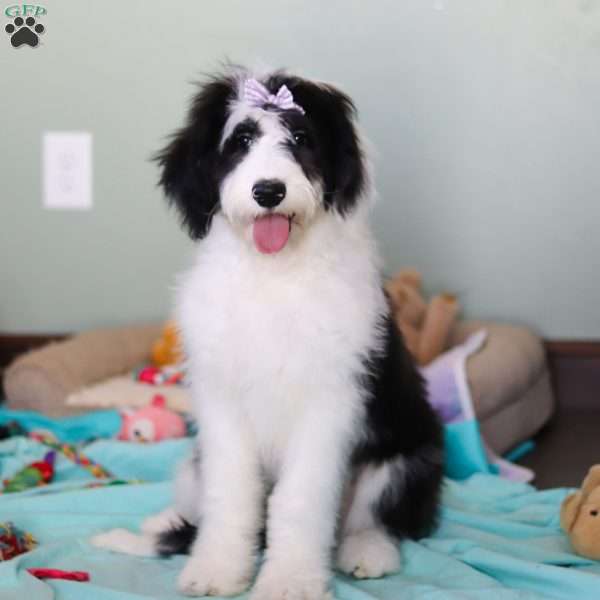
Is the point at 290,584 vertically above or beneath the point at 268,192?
beneath

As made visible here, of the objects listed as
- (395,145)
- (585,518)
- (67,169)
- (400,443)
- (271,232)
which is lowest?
(585,518)

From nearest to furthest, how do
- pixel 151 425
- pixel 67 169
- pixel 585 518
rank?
1. pixel 585 518
2. pixel 151 425
3. pixel 67 169

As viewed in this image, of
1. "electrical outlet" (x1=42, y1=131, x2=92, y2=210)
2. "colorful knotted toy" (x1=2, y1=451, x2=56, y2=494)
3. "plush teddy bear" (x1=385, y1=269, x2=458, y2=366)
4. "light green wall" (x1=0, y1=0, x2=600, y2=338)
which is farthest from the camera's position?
"plush teddy bear" (x1=385, y1=269, x2=458, y2=366)

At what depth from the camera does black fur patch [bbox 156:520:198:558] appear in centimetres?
205

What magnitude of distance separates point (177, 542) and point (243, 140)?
2.93 ft

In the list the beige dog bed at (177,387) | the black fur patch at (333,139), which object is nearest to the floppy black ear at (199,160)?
the black fur patch at (333,139)

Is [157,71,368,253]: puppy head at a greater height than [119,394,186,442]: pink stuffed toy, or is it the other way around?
[157,71,368,253]: puppy head

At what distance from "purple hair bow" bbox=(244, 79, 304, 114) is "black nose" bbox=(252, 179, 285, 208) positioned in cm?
19

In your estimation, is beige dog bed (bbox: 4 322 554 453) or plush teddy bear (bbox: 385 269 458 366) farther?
plush teddy bear (bbox: 385 269 458 366)

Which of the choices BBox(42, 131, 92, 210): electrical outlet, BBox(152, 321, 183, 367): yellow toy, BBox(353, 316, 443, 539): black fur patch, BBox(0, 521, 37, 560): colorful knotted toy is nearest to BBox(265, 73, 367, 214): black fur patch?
BBox(353, 316, 443, 539): black fur patch

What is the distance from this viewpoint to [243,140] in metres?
1.90

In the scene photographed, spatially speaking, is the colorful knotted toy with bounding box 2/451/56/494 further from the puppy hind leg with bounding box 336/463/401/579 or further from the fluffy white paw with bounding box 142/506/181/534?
the puppy hind leg with bounding box 336/463/401/579

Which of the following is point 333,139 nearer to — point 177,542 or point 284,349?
point 284,349

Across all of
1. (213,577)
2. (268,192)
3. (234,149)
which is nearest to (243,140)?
(234,149)
